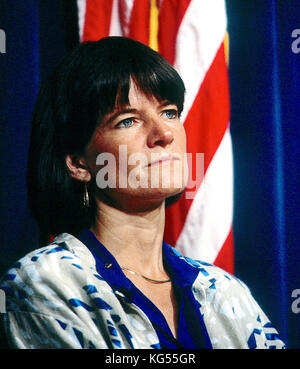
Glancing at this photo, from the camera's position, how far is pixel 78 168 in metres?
1.07

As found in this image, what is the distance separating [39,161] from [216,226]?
1.76ft

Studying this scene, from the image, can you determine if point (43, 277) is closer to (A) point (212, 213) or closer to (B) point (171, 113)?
(B) point (171, 113)

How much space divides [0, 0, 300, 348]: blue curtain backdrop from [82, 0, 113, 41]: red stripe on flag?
3.1 inches

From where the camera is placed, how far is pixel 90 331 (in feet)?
2.75

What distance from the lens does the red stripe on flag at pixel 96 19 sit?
4.46 ft

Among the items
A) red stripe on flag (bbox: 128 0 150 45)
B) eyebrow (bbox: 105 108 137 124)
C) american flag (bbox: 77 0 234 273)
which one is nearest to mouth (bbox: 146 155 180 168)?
eyebrow (bbox: 105 108 137 124)

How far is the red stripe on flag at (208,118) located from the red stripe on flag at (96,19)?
30 cm

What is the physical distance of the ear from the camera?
3.50ft

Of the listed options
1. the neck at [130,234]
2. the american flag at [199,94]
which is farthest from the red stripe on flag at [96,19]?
the neck at [130,234]

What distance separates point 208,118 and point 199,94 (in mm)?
69

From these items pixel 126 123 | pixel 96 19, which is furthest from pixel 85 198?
pixel 96 19

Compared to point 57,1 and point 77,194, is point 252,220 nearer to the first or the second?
point 77,194

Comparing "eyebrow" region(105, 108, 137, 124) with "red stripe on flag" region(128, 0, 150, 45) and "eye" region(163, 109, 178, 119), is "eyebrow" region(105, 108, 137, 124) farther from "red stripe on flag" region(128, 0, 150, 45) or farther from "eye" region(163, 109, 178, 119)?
"red stripe on flag" region(128, 0, 150, 45)
